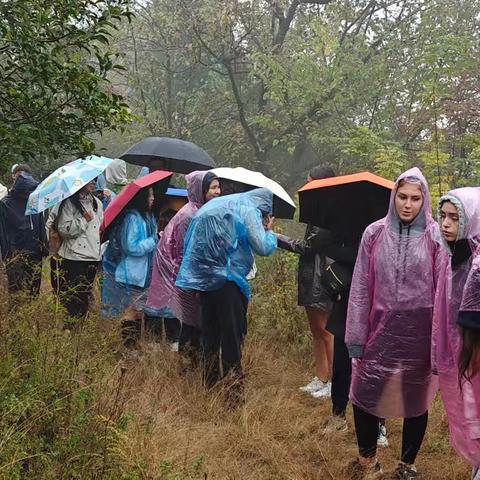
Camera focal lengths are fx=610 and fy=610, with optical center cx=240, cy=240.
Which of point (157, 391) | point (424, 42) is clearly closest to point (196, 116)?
point (424, 42)

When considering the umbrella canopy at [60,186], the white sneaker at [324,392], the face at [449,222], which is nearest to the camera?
the face at [449,222]

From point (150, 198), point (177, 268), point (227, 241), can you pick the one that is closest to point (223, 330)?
point (227, 241)

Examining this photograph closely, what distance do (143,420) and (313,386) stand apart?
174 cm

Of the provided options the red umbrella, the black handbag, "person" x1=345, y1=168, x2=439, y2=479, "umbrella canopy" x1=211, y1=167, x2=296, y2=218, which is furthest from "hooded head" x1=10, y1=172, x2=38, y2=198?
"person" x1=345, y1=168, x2=439, y2=479

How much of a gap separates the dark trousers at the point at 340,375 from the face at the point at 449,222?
46.5 inches

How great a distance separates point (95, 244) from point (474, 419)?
3.71 metres

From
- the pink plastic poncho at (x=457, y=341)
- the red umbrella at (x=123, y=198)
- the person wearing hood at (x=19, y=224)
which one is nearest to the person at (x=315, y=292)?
the red umbrella at (x=123, y=198)

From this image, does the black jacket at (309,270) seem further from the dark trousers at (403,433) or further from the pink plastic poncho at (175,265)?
the dark trousers at (403,433)

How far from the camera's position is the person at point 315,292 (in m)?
4.31

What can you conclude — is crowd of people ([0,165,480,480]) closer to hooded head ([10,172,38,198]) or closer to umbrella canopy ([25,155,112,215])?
hooded head ([10,172,38,198])

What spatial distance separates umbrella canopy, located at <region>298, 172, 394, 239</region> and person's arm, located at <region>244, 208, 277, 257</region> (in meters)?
0.30

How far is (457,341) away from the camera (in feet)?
8.22

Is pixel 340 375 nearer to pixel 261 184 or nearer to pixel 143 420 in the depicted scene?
pixel 143 420

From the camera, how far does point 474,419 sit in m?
2.32
